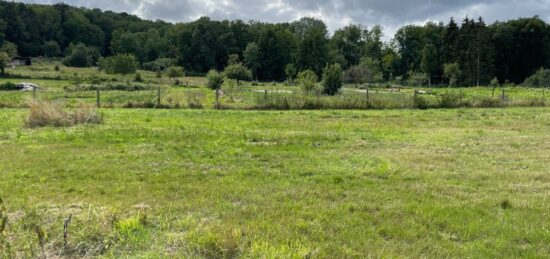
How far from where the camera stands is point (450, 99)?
25.2m

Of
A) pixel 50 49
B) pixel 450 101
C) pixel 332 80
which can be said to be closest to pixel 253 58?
pixel 50 49

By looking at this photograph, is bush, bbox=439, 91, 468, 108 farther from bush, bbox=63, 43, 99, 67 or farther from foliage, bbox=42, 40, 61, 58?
foliage, bbox=42, 40, 61, 58

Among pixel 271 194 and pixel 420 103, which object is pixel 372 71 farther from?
pixel 271 194

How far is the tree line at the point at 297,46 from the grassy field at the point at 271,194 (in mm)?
48076

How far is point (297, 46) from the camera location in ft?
322

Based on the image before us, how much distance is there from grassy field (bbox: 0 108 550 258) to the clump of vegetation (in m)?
1.20

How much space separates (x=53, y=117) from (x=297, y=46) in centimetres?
8629

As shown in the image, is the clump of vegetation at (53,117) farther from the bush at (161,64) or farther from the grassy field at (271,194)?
the bush at (161,64)

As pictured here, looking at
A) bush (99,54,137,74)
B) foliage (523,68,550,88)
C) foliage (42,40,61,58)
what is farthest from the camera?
foliage (42,40,61,58)

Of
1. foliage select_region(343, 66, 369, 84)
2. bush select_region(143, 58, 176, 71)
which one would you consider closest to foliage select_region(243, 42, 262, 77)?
bush select_region(143, 58, 176, 71)

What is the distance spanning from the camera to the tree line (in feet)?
260

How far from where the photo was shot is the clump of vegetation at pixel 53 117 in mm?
14141

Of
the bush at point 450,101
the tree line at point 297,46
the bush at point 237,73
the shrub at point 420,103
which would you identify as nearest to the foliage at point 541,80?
the tree line at point 297,46

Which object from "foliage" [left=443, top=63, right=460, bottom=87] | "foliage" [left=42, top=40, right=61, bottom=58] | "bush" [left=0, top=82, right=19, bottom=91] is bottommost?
"bush" [left=0, top=82, right=19, bottom=91]
